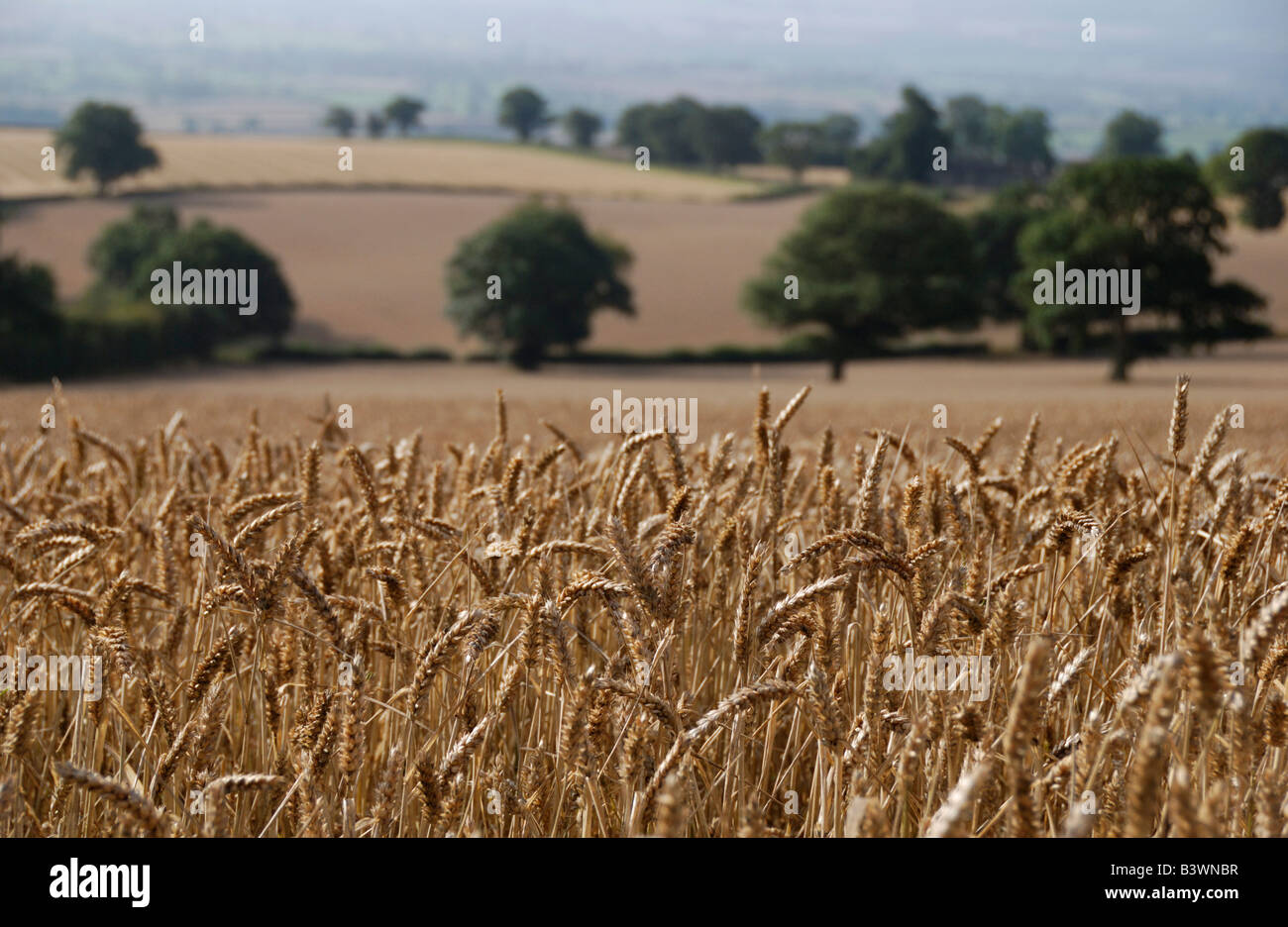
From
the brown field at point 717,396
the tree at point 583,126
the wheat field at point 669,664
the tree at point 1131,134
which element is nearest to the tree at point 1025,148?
the tree at point 1131,134

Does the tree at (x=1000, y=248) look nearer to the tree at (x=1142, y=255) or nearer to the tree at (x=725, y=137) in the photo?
the tree at (x=1142, y=255)

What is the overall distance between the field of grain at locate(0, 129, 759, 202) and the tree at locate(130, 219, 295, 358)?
25751mm

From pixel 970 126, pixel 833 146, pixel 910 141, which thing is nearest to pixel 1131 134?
pixel 970 126

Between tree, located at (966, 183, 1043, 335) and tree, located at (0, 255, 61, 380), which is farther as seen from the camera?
tree, located at (966, 183, 1043, 335)

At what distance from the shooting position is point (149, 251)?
86.8m

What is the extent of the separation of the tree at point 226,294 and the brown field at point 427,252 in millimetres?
4275

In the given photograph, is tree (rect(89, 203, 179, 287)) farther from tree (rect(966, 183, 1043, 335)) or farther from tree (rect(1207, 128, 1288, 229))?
tree (rect(1207, 128, 1288, 229))

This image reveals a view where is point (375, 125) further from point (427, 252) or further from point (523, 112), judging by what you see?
point (427, 252)

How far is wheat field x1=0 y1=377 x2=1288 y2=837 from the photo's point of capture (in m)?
2.21

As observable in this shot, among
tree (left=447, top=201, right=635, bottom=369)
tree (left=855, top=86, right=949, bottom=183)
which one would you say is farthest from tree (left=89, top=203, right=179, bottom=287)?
tree (left=855, top=86, right=949, bottom=183)

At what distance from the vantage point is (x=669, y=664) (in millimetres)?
2826

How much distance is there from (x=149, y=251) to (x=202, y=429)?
73.6 meters

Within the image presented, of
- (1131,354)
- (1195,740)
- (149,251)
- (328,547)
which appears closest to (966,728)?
(1195,740)
